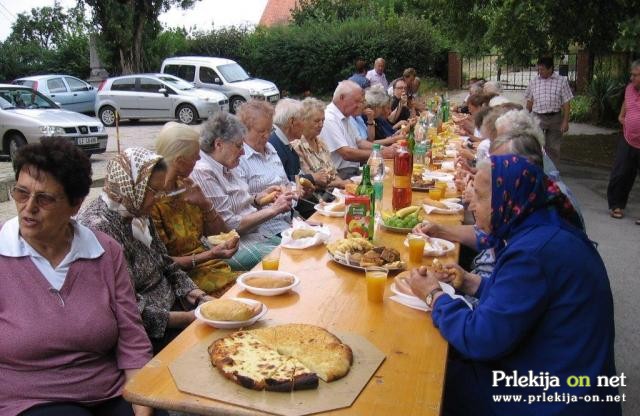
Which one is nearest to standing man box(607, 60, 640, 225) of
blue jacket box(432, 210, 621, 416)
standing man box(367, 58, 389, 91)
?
blue jacket box(432, 210, 621, 416)

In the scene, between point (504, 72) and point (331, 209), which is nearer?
point (331, 209)

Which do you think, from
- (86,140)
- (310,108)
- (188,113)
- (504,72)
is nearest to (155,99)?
(188,113)

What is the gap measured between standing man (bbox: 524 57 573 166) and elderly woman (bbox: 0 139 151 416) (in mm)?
8520

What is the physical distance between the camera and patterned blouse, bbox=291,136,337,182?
219 inches

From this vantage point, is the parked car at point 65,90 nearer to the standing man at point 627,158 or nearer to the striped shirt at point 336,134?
the striped shirt at point 336,134

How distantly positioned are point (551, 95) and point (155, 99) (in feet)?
39.1

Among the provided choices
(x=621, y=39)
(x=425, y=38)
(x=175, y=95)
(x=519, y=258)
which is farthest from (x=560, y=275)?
(x=425, y=38)

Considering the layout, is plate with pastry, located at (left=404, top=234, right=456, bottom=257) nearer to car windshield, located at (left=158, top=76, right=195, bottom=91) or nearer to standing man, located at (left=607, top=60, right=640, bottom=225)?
standing man, located at (left=607, top=60, right=640, bottom=225)

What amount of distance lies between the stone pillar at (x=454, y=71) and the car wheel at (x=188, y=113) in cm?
1270

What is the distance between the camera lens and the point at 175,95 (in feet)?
57.1

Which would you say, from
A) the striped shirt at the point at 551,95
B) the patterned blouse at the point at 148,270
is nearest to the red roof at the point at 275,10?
the striped shirt at the point at 551,95

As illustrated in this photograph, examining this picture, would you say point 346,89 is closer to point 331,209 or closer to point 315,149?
point 315,149

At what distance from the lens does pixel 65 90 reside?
18125mm

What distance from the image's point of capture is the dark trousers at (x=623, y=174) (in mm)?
7230
